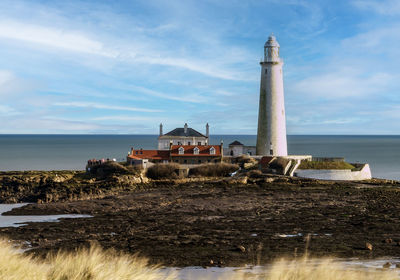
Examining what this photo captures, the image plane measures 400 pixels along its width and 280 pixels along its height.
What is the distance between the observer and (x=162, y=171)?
134 feet

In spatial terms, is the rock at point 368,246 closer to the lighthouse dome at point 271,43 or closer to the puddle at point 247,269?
the puddle at point 247,269

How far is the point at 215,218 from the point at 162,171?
19590 millimetres

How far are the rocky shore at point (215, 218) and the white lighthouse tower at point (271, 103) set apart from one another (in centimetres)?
840

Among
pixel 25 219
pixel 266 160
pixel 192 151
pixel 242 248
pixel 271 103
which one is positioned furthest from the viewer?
pixel 192 151

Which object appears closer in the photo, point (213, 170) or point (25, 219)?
point (25, 219)

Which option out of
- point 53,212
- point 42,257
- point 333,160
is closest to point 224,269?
point 42,257

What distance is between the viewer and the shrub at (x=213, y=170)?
138 ft

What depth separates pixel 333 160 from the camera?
4303 cm

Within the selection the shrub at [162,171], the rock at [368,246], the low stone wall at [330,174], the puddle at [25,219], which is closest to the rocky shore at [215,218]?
the rock at [368,246]

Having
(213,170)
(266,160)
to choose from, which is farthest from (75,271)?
(266,160)

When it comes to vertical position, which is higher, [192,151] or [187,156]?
[192,151]

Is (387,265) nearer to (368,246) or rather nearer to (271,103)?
(368,246)

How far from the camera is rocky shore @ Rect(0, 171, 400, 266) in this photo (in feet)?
50.0

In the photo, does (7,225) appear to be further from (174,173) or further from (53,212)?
(174,173)
